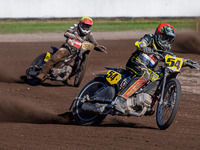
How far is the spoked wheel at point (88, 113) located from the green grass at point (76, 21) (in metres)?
17.2

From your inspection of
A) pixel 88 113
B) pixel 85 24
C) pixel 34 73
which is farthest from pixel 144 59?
pixel 34 73

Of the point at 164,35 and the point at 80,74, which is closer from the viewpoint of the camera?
the point at 164,35

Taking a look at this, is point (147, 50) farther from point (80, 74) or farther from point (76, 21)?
point (76, 21)

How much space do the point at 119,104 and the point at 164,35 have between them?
1.41 meters

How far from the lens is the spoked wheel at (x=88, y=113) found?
24.4 ft

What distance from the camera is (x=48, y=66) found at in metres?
11.2

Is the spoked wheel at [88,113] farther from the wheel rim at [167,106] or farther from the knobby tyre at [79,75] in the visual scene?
the knobby tyre at [79,75]

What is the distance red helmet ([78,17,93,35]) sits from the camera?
10.8 m

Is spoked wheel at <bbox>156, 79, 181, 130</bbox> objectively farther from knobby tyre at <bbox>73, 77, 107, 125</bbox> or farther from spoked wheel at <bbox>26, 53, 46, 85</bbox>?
spoked wheel at <bbox>26, 53, 46, 85</bbox>
